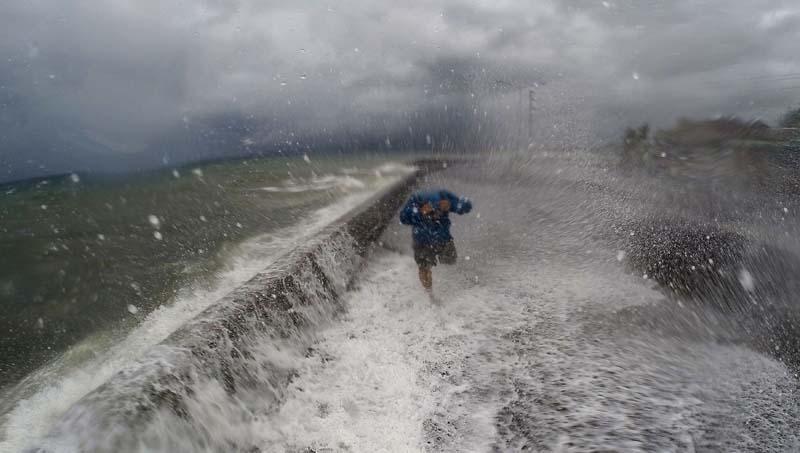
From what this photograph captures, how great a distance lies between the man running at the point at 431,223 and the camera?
5.34 meters

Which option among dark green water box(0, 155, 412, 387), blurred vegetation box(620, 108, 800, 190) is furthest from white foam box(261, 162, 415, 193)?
blurred vegetation box(620, 108, 800, 190)

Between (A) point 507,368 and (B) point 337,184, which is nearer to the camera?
(A) point 507,368

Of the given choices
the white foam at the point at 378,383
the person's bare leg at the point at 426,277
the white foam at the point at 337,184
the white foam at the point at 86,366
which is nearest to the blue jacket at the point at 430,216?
the person's bare leg at the point at 426,277

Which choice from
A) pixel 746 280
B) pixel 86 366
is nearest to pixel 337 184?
pixel 86 366

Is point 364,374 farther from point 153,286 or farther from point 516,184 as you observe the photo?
point 516,184

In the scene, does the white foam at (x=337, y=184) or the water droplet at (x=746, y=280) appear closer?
the water droplet at (x=746, y=280)

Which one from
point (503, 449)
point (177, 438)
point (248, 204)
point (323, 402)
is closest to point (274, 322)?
point (323, 402)

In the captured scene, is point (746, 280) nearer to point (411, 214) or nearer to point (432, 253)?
point (432, 253)

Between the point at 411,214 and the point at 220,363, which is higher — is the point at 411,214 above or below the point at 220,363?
above

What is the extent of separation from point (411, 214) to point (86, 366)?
4070 millimetres

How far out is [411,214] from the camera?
18.3 feet

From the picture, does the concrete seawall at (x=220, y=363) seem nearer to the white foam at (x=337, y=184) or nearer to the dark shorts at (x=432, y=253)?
the dark shorts at (x=432, y=253)

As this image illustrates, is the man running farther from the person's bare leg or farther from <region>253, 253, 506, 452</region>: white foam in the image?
<region>253, 253, 506, 452</region>: white foam

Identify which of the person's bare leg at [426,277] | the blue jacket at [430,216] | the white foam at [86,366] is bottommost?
the white foam at [86,366]
